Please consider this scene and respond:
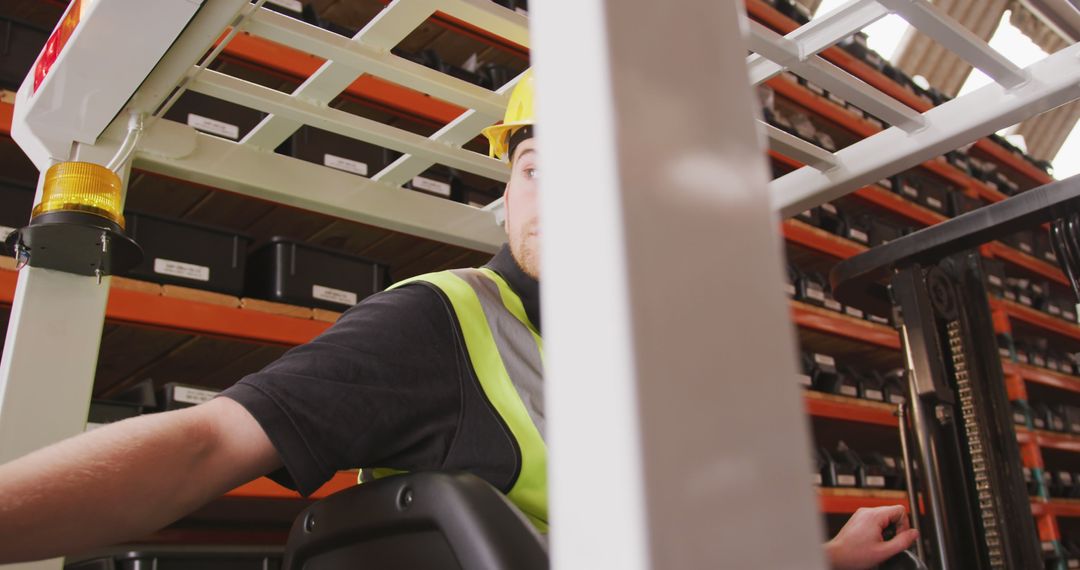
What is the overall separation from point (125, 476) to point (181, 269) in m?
1.53

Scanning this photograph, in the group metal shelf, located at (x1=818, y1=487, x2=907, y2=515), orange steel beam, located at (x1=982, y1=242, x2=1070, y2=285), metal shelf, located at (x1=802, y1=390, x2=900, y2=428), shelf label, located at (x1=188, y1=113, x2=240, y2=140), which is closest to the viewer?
shelf label, located at (x1=188, y1=113, x2=240, y2=140)

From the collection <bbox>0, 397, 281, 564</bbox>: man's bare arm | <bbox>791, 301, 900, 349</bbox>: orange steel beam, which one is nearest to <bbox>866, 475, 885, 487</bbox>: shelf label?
<bbox>791, 301, 900, 349</bbox>: orange steel beam

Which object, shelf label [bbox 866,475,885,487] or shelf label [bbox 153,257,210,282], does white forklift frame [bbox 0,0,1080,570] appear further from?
shelf label [bbox 866,475,885,487]

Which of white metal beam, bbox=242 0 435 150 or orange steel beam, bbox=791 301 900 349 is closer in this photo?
white metal beam, bbox=242 0 435 150

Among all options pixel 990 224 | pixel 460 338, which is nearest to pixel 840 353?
pixel 990 224

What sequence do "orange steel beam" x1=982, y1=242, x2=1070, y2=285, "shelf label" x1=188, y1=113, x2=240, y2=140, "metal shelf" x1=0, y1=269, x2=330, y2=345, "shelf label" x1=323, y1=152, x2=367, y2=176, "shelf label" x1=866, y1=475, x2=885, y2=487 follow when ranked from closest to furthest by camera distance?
"metal shelf" x1=0, y1=269, x2=330, y2=345
"shelf label" x1=188, y1=113, x2=240, y2=140
"shelf label" x1=323, y1=152, x2=367, y2=176
"shelf label" x1=866, y1=475, x2=885, y2=487
"orange steel beam" x1=982, y1=242, x2=1070, y2=285

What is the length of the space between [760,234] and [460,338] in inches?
37.2

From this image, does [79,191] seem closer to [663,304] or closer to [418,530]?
[418,530]

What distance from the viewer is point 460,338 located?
4.33ft

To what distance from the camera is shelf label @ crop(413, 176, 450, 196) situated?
2.80 m

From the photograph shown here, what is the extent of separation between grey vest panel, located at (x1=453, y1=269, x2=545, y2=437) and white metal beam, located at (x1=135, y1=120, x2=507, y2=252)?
0.67 metres

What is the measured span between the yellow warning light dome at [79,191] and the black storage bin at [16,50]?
0.91 meters

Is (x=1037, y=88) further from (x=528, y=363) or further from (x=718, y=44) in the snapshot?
(x=718, y=44)

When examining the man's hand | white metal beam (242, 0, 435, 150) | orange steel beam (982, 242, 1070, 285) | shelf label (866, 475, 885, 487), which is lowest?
the man's hand
